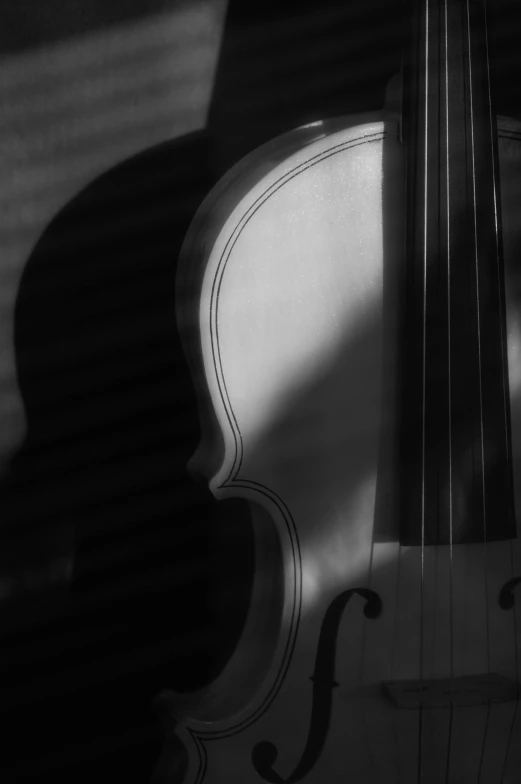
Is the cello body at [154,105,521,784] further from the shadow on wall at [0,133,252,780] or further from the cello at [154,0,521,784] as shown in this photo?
the shadow on wall at [0,133,252,780]

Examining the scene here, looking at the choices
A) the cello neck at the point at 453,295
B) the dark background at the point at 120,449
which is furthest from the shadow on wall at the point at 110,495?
the cello neck at the point at 453,295

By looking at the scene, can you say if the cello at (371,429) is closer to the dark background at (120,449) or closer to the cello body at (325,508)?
the cello body at (325,508)

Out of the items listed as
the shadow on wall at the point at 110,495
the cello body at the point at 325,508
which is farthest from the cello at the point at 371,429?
the shadow on wall at the point at 110,495

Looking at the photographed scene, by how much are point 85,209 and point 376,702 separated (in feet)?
2.33

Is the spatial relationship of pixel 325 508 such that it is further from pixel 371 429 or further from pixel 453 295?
pixel 453 295

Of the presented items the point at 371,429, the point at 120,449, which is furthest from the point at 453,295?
the point at 120,449

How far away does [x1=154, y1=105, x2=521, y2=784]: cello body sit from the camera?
76 cm

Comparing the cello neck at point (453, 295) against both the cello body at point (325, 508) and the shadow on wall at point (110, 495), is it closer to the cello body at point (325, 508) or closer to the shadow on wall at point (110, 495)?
the cello body at point (325, 508)

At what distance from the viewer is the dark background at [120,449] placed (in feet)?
3.24

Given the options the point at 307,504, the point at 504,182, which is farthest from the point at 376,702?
the point at 504,182

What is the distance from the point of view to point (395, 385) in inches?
31.9

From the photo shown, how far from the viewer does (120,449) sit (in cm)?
Answer: 101

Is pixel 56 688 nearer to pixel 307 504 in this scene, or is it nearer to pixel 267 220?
pixel 307 504

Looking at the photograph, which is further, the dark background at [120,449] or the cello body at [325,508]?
the dark background at [120,449]
